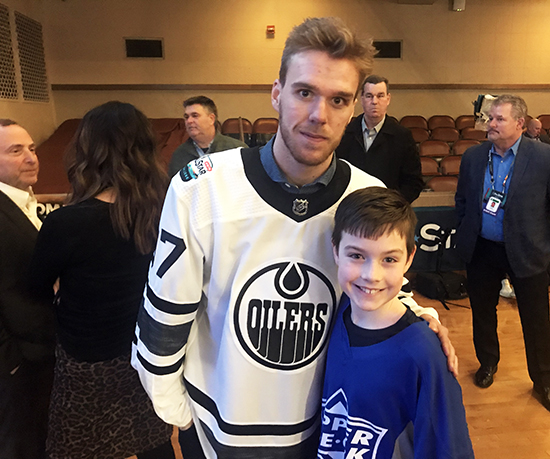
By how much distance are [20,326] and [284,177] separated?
1.15 metres

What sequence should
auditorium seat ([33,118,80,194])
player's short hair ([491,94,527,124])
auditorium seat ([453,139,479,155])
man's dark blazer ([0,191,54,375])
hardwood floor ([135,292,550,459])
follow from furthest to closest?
1. auditorium seat ([453,139,479,155])
2. auditorium seat ([33,118,80,194])
3. player's short hair ([491,94,527,124])
4. hardwood floor ([135,292,550,459])
5. man's dark blazer ([0,191,54,375])

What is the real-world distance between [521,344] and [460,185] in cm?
136

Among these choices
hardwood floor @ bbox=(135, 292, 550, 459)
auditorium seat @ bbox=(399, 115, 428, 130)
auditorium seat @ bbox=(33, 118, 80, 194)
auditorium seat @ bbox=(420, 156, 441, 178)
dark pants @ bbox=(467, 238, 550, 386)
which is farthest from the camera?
auditorium seat @ bbox=(399, 115, 428, 130)

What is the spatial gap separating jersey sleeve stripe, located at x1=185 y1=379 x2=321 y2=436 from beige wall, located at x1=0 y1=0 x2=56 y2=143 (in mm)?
6191

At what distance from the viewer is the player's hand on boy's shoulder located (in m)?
0.94

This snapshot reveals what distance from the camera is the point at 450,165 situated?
599cm

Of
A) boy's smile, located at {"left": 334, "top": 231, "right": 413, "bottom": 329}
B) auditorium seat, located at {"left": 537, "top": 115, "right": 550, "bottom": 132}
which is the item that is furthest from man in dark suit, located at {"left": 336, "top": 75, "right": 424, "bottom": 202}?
auditorium seat, located at {"left": 537, "top": 115, "right": 550, "bottom": 132}

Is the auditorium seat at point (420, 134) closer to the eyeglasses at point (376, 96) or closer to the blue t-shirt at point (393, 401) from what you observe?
the eyeglasses at point (376, 96)

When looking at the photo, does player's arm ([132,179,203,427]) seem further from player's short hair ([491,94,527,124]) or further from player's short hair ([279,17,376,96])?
player's short hair ([491,94,527,124])

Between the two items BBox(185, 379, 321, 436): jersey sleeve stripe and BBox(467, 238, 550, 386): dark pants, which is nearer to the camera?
BBox(185, 379, 321, 436): jersey sleeve stripe

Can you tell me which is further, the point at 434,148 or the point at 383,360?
the point at 434,148

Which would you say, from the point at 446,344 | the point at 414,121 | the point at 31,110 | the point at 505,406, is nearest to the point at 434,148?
the point at 414,121

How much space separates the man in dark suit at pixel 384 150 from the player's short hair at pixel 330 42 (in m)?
1.97

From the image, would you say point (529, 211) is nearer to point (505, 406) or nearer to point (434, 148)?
point (505, 406)
